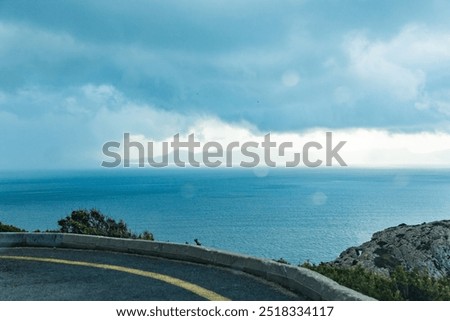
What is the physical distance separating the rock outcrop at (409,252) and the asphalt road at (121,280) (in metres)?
24.7

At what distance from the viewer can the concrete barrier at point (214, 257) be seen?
7461mm

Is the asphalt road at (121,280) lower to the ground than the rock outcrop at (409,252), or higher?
higher

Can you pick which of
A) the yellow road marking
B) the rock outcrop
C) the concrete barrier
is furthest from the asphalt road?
the rock outcrop

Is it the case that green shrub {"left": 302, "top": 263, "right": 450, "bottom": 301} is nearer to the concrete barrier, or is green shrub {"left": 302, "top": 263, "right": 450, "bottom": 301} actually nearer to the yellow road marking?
the concrete barrier

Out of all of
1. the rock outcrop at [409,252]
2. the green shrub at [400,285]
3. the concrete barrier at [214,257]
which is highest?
the concrete barrier at [214,257]

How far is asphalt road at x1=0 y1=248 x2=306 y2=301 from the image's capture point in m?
8.05

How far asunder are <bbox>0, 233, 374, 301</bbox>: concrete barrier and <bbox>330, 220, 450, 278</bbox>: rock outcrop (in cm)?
2356

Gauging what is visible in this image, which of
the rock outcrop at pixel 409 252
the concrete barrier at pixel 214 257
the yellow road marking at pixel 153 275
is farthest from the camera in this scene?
the rock outcrop at pixel 409 252

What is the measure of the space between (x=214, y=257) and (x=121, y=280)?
1.97m

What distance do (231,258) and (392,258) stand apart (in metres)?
28.1

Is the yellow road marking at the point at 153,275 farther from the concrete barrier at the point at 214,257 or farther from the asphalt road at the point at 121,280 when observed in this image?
the concrete barrier at the point at 214,257

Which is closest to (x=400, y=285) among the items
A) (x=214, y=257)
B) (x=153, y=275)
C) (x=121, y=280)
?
(x=214, y=257)

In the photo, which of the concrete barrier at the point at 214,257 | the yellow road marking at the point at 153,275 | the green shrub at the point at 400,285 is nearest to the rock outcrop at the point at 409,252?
the concrete barrier at the point at 214,257
